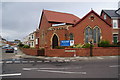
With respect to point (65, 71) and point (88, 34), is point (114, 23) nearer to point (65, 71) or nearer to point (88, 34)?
point (88, 34)

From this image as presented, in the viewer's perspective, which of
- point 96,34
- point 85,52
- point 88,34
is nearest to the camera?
point 85,52

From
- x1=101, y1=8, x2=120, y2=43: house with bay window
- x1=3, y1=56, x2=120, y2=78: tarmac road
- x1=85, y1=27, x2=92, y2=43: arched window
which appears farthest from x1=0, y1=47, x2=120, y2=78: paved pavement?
x1=101, y1=8, x2=120, y2=43: house with bay window

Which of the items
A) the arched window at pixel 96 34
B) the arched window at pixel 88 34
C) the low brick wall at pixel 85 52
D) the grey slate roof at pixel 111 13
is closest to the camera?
the low brick wall at pixel 85 52

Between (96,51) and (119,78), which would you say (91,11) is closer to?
(96,51)

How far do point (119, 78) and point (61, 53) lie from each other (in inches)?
502

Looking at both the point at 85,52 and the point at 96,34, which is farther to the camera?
the point at 96,34

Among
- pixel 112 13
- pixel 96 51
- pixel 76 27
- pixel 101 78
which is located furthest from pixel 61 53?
pixel 112 13

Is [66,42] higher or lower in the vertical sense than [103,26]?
lower

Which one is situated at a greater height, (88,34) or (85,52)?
(88,34)

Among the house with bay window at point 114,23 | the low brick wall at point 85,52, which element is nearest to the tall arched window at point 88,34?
the low brick wall at point 85,52

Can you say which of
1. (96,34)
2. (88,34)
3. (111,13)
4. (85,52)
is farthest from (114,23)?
(85,52)

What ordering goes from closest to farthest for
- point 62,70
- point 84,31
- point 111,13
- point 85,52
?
point 62,70, point 85,52, point 84,31, point 111,13

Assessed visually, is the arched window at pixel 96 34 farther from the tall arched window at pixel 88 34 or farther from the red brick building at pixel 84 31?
the tall arched window at pixel 88 34

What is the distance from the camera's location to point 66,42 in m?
20.8
